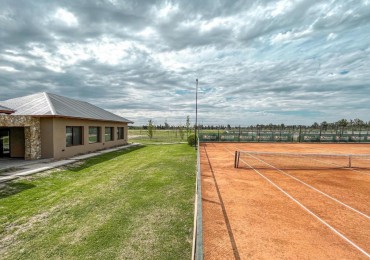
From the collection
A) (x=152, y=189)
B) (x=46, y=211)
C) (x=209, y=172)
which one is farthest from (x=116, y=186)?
(x=209, y=172)

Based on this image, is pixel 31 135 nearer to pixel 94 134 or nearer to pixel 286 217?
pixel 94 134

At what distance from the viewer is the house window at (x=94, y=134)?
22047mm

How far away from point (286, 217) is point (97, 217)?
588 centimetres

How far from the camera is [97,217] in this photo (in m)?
Answer: 6.67

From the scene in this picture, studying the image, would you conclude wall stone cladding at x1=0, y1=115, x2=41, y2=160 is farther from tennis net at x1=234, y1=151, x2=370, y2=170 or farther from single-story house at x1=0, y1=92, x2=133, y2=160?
tennis net at x1=234, y1=151, x2=370, y2=170

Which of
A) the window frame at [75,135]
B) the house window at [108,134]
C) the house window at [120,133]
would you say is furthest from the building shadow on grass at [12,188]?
the house window at [120,133]

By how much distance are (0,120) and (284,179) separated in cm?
1740

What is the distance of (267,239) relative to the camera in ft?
18.3

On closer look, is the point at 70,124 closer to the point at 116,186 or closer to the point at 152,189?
the point at 116,186

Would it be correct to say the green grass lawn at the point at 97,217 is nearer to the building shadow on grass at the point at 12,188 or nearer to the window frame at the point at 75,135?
the building shadow on grass at the point at 12,188

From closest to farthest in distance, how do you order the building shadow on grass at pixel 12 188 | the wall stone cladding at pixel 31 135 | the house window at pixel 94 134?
the building shadow on grass at pixel 12 188, the wall stone cladding at pixel 31 135, the house window at pixel 94 134

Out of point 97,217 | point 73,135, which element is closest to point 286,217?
point 97,217

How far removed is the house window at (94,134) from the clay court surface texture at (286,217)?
14.7 m

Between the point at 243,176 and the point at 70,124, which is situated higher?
the point at 70,124
